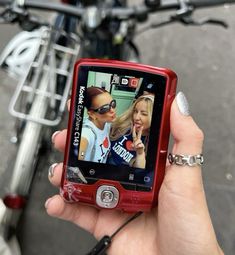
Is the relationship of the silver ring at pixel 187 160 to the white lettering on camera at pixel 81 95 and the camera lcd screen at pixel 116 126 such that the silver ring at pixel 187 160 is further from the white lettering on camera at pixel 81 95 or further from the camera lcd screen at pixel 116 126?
the white lettering on camera at pixel 81 95

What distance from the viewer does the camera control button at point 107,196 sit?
2.68 ft

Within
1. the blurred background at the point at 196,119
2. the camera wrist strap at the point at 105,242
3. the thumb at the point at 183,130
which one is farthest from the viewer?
the blurred background at the point at 196,119

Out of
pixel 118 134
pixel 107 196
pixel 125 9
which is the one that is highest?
pixel 125 9

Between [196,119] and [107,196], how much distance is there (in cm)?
78

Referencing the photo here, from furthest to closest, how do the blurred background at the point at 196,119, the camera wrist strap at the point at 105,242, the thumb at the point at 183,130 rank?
the blurred background at the point at 196,119 < the camera wrist strap at the point at 105,242 < the thumb at the point at 183,130

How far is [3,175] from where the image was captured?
1433 mm

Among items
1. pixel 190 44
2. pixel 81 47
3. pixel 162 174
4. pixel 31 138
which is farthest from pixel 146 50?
pixel 162 174

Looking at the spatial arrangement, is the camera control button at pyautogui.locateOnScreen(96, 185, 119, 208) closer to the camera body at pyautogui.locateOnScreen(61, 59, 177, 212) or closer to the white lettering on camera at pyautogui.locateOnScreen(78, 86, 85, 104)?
the camera body at pyautogui.locateOnScreen(61, 59, 177, 212)


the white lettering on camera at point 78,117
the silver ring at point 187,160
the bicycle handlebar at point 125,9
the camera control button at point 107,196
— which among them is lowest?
the camera control button at point 107,196

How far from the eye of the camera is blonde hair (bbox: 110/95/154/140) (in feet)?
2.55

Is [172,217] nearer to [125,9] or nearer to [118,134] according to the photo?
[118,134]

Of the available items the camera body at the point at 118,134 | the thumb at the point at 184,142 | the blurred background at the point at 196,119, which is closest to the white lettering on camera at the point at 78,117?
the camera body at the point at 118,134

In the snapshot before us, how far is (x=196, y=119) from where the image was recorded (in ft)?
5.04

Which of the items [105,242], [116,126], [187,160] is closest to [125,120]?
[116,126]
